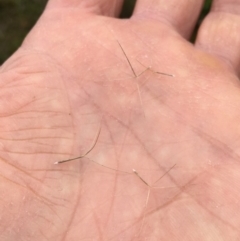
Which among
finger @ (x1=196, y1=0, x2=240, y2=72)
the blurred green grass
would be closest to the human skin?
finger @ (x1=196, y1=0, x2=240, y2=72)

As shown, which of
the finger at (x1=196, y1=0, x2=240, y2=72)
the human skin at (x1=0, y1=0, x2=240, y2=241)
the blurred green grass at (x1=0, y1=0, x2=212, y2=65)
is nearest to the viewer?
the human skin at (x1=0, y1=0, x2=240, y2=241)

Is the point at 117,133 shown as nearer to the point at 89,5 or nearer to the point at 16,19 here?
the point at 89,5

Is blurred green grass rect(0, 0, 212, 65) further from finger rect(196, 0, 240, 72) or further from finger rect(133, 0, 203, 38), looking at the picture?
finger rect(196, 0, 240, 72)

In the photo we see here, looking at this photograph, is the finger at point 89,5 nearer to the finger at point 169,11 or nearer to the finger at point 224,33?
the finger at point 169,11

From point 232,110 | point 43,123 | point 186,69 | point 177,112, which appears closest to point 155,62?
point 186,69

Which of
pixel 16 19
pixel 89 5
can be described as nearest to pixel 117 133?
pixel 89 5

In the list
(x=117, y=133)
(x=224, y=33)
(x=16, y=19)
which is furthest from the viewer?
(x=16, y=19)
